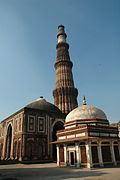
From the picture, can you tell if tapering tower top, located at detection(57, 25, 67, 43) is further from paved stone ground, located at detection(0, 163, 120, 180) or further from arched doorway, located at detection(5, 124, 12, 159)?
paved stone ground, located at detection(0, 163, 120, 180)

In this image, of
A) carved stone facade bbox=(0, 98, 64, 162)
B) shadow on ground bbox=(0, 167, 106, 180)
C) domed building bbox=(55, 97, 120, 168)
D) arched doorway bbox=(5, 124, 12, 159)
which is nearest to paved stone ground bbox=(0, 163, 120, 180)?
shadow on ground bbox=(0, 167, 106, 180)

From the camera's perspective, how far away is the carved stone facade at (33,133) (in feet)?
98.8

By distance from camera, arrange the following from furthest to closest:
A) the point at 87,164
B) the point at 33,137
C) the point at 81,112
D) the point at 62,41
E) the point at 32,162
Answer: the point at 62,41 < the point at 33,137 < the point at 32,162 < the point at 81,112 < the point at 87,164

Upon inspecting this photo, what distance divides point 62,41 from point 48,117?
25332mm

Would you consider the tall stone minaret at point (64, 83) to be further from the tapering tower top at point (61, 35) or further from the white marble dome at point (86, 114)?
the white marble dome at point (86, 114)

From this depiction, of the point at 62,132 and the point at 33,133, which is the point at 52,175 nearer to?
the point at 62,132

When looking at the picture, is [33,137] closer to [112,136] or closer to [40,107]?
[40,107]

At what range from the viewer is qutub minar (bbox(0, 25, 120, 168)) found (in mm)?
19844

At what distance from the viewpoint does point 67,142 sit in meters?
21.5

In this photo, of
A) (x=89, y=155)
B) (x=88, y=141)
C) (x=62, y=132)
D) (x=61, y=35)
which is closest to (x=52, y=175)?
(x=89, y=155)

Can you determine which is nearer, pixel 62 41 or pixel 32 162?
pixel 32 162

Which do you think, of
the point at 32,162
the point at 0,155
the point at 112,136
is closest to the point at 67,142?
the point at 112,136

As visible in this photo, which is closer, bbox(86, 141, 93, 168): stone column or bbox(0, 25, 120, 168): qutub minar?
bbox(86, 141, 93, 168): stone column

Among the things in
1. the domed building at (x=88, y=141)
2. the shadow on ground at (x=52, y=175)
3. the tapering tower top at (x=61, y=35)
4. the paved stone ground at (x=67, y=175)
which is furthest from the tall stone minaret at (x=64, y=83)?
the shadow on ground at (x=52, y=175)
